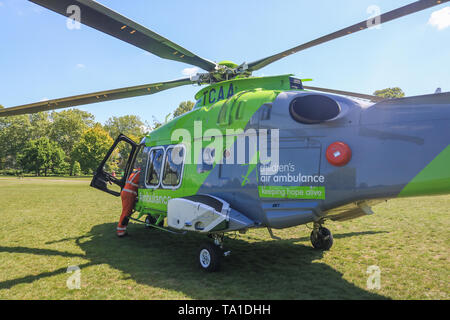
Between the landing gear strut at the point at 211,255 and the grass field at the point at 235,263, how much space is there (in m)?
0.15

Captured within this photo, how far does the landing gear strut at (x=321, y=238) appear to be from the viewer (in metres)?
6.95

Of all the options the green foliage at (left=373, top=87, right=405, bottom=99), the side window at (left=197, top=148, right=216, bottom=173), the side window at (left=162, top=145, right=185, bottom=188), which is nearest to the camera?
the side window at (left=197, top=148, right=216, bottom=173)

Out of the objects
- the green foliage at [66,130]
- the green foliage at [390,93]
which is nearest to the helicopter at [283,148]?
the green foliage at [390,93]

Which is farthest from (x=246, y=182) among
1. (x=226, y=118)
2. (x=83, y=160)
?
(x=83, y=160)

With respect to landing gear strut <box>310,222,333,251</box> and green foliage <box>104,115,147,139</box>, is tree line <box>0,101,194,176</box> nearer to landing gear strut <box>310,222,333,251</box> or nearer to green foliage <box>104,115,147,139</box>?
green foliage <box>104,115,147,139</box>

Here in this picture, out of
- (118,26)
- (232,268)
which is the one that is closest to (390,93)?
(232,268)

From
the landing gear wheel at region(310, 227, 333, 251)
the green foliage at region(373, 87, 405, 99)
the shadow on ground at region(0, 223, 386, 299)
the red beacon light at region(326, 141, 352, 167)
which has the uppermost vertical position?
the green foliage at region(373, 87, 405, 99)

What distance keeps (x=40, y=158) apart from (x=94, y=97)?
62.5 meters

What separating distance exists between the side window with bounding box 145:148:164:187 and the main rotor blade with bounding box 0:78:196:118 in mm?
1586

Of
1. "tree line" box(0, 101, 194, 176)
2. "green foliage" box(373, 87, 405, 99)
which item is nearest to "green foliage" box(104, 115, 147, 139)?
"tree line" box(0, 101, 194, 176)

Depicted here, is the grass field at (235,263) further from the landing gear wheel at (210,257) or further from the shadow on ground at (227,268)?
the landing gear wheel at (210,257)

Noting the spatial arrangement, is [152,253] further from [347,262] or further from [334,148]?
[334,148]

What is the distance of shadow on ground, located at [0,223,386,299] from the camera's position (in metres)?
4.64

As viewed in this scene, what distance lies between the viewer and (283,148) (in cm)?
500
